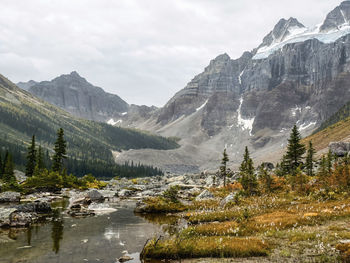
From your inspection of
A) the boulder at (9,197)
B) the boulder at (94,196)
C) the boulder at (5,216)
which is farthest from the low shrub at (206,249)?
the boulder at (94,196)

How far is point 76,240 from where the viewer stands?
2077 cm

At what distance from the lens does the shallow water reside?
16.6 meters

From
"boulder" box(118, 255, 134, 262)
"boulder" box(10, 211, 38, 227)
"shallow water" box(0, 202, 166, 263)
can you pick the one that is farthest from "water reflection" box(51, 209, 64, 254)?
"boulder" box(118, 255, 134, 262)

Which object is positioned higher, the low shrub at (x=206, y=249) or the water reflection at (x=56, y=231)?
the low shrub at (x=206, y=249)

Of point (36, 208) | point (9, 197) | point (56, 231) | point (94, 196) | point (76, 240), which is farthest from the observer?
point (94, 196)

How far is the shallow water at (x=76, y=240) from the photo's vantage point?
16.6 m

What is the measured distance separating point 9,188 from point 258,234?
44067 millimetres

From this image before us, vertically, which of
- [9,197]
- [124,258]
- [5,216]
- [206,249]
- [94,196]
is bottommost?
[94,196]

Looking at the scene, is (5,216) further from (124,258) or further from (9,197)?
(9,197)

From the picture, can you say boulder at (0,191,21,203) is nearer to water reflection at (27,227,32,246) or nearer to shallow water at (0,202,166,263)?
shallow water at (0,202,166,263)

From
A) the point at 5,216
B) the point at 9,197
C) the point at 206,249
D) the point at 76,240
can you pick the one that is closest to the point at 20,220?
the point at 5,216

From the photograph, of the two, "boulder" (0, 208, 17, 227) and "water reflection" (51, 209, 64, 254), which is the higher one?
"boulder" (0, 208, 17, 227)

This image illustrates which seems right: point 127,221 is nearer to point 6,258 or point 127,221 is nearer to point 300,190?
point 6,258

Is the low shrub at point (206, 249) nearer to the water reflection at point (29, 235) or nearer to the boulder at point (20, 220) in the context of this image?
the water reflection at point (29, 235)
